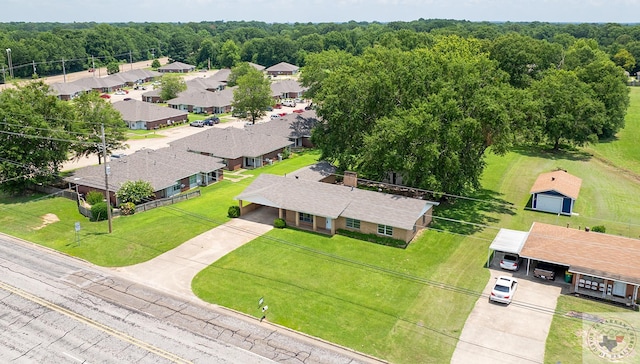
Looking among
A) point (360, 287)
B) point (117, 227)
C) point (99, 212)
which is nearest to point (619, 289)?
point (360, 287)

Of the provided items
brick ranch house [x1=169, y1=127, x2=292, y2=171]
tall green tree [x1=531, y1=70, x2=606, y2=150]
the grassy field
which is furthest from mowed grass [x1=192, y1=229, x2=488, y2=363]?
tall green tree [x1=531, y1=70, x2=606, y2=150]

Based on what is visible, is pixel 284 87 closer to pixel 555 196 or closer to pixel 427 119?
pixel 427 119

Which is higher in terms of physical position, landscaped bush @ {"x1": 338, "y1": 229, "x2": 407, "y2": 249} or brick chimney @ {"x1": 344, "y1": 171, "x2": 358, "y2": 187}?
brick chimney @ {"x1": 344, "y1": 171, "x2": 358, "y2": 187}

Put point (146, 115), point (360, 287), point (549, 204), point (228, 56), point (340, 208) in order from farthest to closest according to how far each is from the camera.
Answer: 1. point (228, 56)
2. point (146, 115)
3. point (549, 204)
4. point (340, 208)
5. point (360, 287)

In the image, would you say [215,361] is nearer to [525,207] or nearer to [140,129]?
[525,207]

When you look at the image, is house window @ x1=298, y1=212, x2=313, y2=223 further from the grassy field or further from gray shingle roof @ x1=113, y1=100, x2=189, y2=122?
gray shingle roof @ x1=113, y1=100, x2=189, y2=122

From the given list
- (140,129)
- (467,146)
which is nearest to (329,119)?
(467,146)
